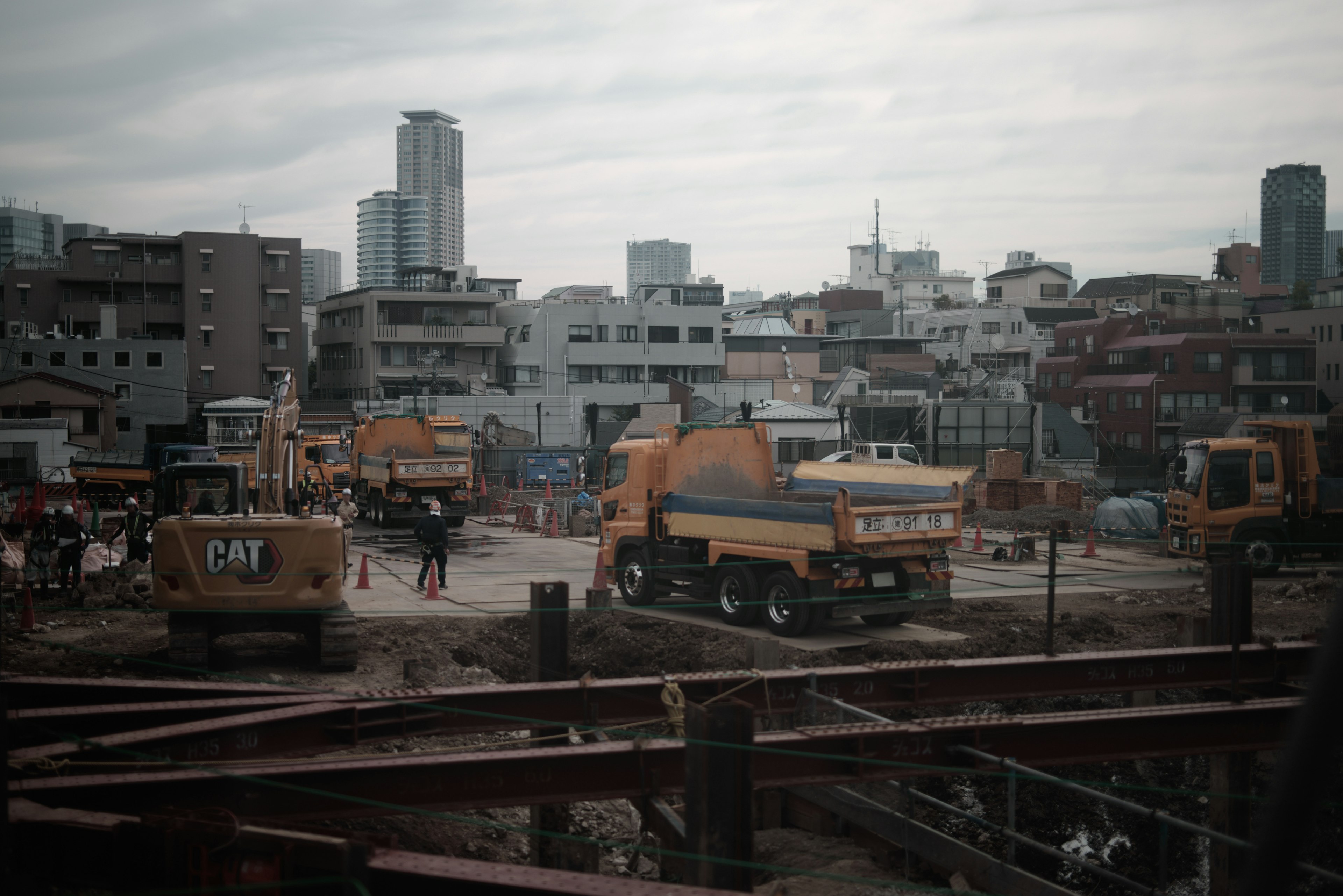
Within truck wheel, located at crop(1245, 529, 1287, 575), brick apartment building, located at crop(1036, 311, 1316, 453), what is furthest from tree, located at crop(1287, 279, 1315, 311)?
truck wheel, located at crop(1245, 529, 1287, 575)

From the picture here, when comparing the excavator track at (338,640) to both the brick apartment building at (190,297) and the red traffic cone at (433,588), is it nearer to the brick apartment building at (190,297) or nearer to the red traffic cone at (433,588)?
the red traffic cone at (433,588)

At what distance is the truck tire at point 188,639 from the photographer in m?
11.7

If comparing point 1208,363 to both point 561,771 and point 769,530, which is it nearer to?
point 769,530

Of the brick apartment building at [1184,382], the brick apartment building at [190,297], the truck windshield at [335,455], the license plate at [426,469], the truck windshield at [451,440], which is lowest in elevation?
the license plate at [426,469]

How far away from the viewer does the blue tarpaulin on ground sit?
27562 mm

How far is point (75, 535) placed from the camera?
55.4 feet

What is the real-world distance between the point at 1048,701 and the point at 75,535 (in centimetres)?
1501

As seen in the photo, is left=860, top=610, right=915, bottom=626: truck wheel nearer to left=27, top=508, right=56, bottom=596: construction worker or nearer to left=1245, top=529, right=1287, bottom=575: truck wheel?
left=1245, top=529, right=1287, bottom=575: truck wheel

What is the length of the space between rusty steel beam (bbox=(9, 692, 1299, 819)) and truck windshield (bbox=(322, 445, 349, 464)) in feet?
111

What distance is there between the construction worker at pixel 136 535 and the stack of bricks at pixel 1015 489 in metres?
25.0

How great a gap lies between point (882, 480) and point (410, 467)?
15713mm

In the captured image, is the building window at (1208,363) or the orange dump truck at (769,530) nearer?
the orange dump truck at (769,530)

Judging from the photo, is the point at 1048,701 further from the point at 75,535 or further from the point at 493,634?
the point at 75,535

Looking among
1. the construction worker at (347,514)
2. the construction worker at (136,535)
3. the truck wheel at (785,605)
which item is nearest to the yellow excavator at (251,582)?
the construction worker at (347,514)
